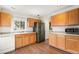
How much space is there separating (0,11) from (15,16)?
1.41m

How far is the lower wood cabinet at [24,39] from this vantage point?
4.32 metres

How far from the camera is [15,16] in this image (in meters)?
5.21

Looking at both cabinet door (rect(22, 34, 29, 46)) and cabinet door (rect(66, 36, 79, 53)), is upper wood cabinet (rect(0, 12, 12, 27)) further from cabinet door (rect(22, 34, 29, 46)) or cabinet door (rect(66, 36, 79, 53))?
cabinet door (rect(66, 36, 79, 53))

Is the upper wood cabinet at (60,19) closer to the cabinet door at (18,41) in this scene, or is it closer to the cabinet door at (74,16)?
the cabinet door at (74,16)

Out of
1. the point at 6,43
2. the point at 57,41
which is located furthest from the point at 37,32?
the point at 6,43

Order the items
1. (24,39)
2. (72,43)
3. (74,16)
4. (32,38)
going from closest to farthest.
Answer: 1. (72,43)
2. (74,16)
3. (24,39)
4. (32,38)

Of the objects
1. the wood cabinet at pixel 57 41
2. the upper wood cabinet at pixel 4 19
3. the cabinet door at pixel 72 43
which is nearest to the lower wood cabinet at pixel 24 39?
the upper wood cabinet at pixel 4 19

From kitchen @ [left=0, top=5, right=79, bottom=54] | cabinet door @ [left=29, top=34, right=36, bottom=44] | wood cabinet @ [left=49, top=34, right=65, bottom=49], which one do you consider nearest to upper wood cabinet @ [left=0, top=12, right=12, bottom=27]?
kitchen @ [left=0, top=5, right=79, bottom=54]

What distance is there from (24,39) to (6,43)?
4.32 feet

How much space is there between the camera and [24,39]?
189 inches

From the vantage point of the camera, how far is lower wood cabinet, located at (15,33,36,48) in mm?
4320

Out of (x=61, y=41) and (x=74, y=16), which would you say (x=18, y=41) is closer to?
(x=61, y=41)

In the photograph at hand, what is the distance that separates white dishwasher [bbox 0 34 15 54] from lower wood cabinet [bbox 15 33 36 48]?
37 centimetres

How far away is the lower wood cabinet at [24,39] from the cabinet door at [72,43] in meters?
2.42
